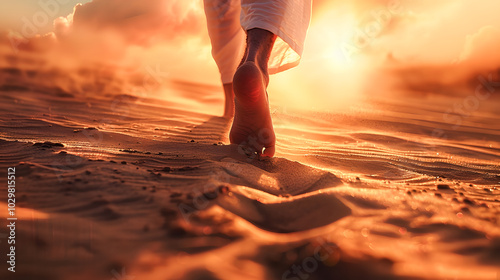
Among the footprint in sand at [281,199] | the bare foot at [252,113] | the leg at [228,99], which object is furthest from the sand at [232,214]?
the leg at [228,99]

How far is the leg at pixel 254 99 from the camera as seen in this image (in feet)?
6.01

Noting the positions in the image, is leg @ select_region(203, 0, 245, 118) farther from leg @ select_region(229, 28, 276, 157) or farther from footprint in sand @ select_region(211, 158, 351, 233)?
footprint in sand @ select_region(211, 158, 351, 233)

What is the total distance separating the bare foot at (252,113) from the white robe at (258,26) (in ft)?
0.98

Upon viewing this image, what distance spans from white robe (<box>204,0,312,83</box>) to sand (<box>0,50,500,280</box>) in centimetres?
71

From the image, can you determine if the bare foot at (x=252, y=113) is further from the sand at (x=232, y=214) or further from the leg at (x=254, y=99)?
the sand at (x=232, y=214)

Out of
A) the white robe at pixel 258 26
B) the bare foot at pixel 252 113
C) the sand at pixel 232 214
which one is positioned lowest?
the sand at pixel 232 214

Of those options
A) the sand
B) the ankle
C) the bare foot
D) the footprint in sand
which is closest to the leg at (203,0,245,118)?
the sand

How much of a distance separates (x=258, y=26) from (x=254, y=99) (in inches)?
16.3

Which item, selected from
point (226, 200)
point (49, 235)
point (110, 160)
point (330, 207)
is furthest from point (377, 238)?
point (110, 160)

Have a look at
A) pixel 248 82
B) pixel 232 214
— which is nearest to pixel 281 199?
pixel 232 214

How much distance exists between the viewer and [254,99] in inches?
74.4

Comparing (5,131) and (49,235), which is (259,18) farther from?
(5,131)

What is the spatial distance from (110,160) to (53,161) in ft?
0.73

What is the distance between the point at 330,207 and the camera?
4.11 ft
